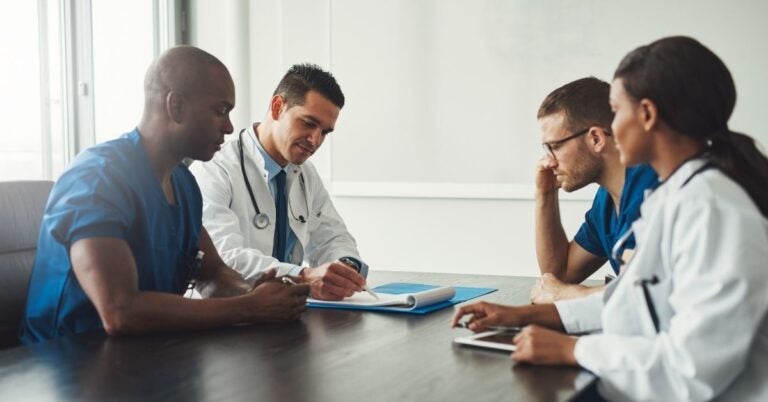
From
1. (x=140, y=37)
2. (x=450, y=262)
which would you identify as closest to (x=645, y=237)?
(x=450, y=262)

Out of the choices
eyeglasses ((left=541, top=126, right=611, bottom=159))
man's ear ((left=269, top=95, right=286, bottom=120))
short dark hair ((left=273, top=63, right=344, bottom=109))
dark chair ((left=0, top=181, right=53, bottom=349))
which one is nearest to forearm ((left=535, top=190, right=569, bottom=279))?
eyeglasses ((left=541, top=126, right=611, bottom=159))

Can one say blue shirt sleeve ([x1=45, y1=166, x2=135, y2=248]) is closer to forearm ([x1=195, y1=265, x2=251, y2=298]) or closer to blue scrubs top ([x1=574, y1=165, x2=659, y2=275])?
forearm ([x1=195, y1=265, x2=251, y2=298])

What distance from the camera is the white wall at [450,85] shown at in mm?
3705

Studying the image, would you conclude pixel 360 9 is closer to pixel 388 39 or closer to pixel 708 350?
pixel 388 39

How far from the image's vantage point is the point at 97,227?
5.12 ft

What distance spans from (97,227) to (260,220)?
907mm

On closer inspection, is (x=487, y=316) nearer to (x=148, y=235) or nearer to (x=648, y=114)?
(x=648, y=114)

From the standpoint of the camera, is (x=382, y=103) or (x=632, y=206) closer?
(x=632, y=206)

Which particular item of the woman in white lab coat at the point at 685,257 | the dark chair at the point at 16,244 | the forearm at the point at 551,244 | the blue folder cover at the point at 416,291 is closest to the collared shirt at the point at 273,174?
the blue folder cover at the point at 416,291

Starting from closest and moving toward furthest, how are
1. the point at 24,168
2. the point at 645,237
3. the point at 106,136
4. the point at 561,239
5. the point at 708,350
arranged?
the point at 708,350, the point at 645,237, the point at 561,239, the point at 24,168, the point at 106,136

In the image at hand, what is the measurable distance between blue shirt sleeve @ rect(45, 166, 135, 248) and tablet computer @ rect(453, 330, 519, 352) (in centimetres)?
71

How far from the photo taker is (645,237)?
1.28m

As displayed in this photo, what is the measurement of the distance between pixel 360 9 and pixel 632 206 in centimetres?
250

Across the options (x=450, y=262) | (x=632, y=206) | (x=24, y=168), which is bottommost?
(x=450, y=262)
